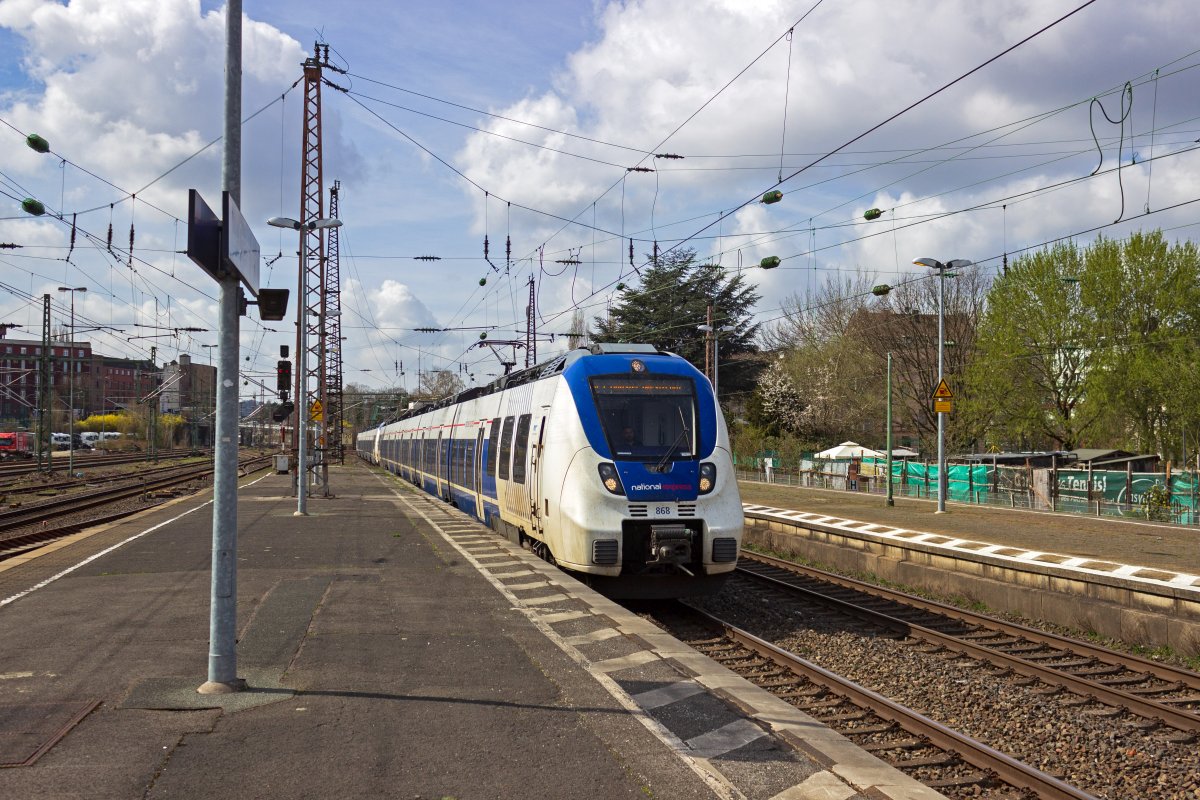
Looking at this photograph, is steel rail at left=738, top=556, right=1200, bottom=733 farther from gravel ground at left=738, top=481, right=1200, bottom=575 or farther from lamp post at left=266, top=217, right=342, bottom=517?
lamp post at left=266, top=217, right=342, bottom=517

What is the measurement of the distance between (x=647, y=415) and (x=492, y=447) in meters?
6.55

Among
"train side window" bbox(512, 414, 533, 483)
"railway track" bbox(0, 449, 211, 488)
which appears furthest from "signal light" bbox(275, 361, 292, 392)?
"railway track" bbox(0, 449, 211, 488)

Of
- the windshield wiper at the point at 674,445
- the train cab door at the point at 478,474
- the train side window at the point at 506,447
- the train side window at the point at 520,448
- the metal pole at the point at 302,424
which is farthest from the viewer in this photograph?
the metal pole at the point at 302,424

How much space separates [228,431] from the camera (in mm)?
6785

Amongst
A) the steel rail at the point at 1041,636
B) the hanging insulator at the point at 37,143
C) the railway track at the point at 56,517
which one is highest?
the hanging insulator at the point at 37,143

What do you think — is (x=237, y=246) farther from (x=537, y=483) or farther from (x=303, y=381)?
(x=303, y=381)

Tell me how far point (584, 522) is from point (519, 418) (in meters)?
4.50

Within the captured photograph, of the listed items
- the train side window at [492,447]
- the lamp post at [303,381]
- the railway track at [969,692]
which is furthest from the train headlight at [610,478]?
the lamp post at [303,381]

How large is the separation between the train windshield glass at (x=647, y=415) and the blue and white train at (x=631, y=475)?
0.01 meters

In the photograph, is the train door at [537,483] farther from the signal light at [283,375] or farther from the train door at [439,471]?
the train door at [439,471]

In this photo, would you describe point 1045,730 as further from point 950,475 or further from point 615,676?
point 950,475

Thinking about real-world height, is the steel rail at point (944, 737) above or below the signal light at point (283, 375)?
below

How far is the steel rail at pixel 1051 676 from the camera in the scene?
323 inches

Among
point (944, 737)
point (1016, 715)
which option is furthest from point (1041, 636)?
point (944, 737)
